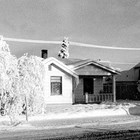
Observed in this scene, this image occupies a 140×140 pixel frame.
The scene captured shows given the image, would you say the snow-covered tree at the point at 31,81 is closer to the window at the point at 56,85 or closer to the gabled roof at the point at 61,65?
the gabled roof at the point at 61,65

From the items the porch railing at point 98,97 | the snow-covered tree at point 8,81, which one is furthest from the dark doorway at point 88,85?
the snow-covered tree at point 8,81

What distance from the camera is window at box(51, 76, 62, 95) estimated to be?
27.1m

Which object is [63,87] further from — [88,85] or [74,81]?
[88,85]

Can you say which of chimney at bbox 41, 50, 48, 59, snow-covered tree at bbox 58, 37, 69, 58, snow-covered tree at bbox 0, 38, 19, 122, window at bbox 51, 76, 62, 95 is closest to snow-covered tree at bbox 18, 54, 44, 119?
snow-covered tree at bbox 0, 38, 19, 122

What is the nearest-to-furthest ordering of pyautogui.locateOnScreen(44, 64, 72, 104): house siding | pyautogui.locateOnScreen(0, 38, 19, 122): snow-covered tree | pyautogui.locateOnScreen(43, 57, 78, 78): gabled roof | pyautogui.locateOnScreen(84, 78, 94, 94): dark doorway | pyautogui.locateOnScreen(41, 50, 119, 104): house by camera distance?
1. pyautogui.locateOnScreen(0, 38, 19, 122): snow-covered tree
2. pyautogui.locateOnScreen(44, 64, 72, 104): house siding
3. pyautogui.locateOnScreen(43, 57, 78, 78): gabled roof
4. pyautogui.locateOnScreen(41, 50, 119, 104): house
5. pyautogui.locateOnScreen(84, 78, 94, 94): dark doorway

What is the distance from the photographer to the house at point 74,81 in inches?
1059

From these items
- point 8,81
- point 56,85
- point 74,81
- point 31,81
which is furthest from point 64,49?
point 8,81

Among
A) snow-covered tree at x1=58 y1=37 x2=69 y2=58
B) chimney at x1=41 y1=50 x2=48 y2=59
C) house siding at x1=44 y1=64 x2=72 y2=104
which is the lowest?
house siding at x1=44 y1=64 x2=72 y2=104

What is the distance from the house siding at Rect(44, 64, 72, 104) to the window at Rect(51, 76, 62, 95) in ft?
0.91

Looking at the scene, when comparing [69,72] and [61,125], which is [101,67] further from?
[61,125]

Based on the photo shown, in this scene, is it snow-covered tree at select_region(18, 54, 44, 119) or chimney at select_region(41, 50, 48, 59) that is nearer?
snow-covered tree at select_region(18, 54, 44, 119)

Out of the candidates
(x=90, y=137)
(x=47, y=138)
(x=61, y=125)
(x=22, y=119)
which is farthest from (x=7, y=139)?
(x=22, y=119)

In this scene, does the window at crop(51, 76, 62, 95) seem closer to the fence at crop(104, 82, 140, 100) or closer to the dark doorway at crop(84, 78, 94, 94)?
the dark doorway at crop(84, 78, 94, 94)

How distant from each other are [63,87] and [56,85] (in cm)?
70
